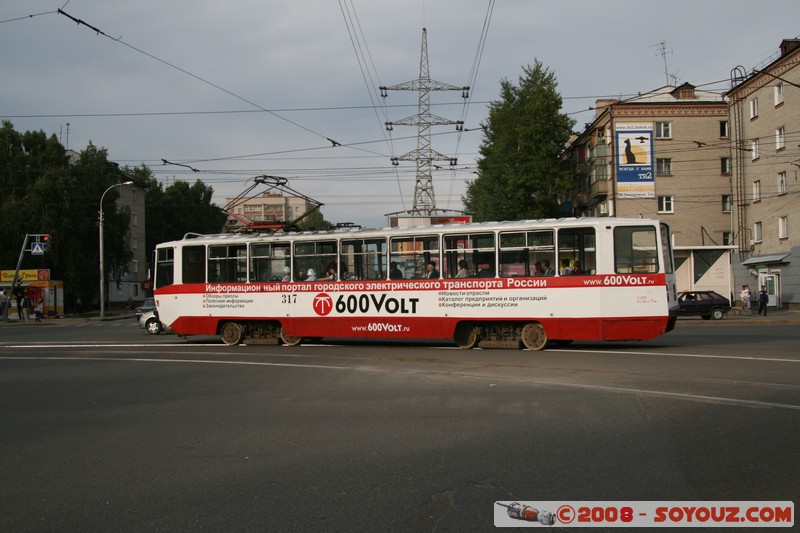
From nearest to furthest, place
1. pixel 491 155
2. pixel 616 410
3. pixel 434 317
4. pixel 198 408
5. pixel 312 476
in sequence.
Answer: pixel 312 476 < pixel 616 410 < pixel 198 408 < pixel 434 317 < pixel 491 155

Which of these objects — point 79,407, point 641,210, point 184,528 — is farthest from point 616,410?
point 641,210

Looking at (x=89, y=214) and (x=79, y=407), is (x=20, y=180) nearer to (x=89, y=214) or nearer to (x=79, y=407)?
(x=89, y=214)

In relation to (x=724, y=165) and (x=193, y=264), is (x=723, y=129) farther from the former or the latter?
(x=193, y=264)

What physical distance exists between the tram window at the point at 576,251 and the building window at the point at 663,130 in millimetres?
33595

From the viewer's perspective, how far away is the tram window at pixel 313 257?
714 inches

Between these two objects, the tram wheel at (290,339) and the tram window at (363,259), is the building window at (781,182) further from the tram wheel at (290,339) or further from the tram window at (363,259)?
the tram wheel at (290,339)

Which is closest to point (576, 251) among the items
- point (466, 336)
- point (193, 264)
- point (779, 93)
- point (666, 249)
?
point (666, 249)

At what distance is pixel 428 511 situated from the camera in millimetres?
4805

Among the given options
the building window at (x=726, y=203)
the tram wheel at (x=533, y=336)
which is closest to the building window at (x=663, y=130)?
the building window at (x=726, y=203)

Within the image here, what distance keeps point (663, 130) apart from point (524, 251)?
112 ft

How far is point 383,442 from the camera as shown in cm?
688

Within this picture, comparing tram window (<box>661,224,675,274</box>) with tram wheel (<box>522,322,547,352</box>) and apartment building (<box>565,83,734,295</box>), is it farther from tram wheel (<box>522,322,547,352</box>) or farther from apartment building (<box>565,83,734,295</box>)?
apartment building (<box>565,83,734,295</box>)

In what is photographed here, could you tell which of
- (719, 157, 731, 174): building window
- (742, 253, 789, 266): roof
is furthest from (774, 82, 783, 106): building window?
(742, 253, 789, 266): roof

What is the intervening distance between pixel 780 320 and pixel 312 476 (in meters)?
28.4
